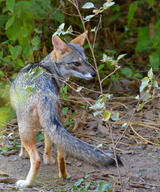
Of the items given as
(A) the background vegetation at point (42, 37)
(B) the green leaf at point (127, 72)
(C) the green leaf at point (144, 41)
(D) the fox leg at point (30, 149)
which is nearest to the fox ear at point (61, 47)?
(A) the background vegetation at point (42, 37)

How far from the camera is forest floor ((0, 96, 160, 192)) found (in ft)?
16.3

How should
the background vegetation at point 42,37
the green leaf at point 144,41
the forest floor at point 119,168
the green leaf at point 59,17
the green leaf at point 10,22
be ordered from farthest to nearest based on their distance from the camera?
the green leaf at point 144,41, the green leaf at point 59,17, the background vegetation at point 42,37, the green leaf at point 10,22, the forest floor at point 119,168

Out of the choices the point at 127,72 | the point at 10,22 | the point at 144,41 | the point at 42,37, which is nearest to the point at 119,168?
the point at 10,22

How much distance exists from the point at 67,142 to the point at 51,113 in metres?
0.50

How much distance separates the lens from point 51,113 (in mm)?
4754

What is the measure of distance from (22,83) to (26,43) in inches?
82.7

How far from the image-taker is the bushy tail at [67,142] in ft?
13.4

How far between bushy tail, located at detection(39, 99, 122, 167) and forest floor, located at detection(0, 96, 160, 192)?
0.23m

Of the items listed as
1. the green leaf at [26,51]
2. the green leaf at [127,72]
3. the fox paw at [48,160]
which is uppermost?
the green leaf at [26,51]

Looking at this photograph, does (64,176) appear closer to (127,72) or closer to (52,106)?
(52,106)

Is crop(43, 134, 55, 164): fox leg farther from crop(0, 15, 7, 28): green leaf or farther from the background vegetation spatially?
crop(0, 15, 7, 28): green leaf

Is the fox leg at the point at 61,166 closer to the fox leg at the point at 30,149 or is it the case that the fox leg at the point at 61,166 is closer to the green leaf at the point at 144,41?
the fox leg at the point at 30,149

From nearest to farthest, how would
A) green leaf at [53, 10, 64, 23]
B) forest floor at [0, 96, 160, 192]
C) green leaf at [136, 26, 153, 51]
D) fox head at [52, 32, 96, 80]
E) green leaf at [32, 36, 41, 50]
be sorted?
forest floor at [0, 96, 160, 192], fox head at [52, 32, 96, 80], green leaf at [32, 36, 41, 50], green leaf at [53, 10, 64, 23], green leaf at [136, 26, 153, 51]

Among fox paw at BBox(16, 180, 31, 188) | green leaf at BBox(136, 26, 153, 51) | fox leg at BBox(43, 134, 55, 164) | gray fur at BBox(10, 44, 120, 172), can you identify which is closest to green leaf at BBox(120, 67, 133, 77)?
green leaf at BBox(136, 26, 153, 51)
